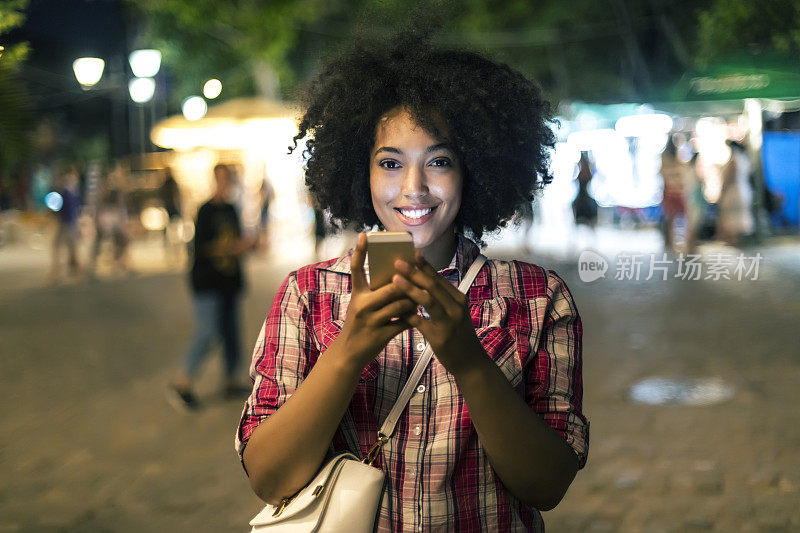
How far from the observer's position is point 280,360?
1.89m

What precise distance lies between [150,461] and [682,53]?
17.1 feet

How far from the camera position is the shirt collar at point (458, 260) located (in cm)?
200

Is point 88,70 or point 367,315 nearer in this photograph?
point 367,315

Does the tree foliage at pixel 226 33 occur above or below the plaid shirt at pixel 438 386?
above

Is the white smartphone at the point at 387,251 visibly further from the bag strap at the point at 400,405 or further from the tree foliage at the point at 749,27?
the tree foliage at the point at 749,27

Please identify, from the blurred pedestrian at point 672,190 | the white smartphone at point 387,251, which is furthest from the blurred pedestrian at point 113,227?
the white smartphone at point 387,251

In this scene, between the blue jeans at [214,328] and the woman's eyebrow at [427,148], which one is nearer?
the woman's eyebrow at [427,148]

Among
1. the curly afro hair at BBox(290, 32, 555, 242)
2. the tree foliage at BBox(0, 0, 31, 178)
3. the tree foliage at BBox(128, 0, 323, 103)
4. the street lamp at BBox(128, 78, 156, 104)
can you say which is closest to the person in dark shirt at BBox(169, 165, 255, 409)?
the tree foliage at BBox(0, 0, 31, 178)

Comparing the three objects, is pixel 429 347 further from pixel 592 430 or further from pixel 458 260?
pixel 592 430

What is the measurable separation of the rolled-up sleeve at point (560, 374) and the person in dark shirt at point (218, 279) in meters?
5.37

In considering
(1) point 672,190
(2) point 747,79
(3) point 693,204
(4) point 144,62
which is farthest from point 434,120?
(4) point 144,62

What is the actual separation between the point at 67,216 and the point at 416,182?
14.7 meters

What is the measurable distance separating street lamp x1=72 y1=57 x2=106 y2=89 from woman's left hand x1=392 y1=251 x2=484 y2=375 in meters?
6.41

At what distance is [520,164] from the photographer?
91.5 inches
